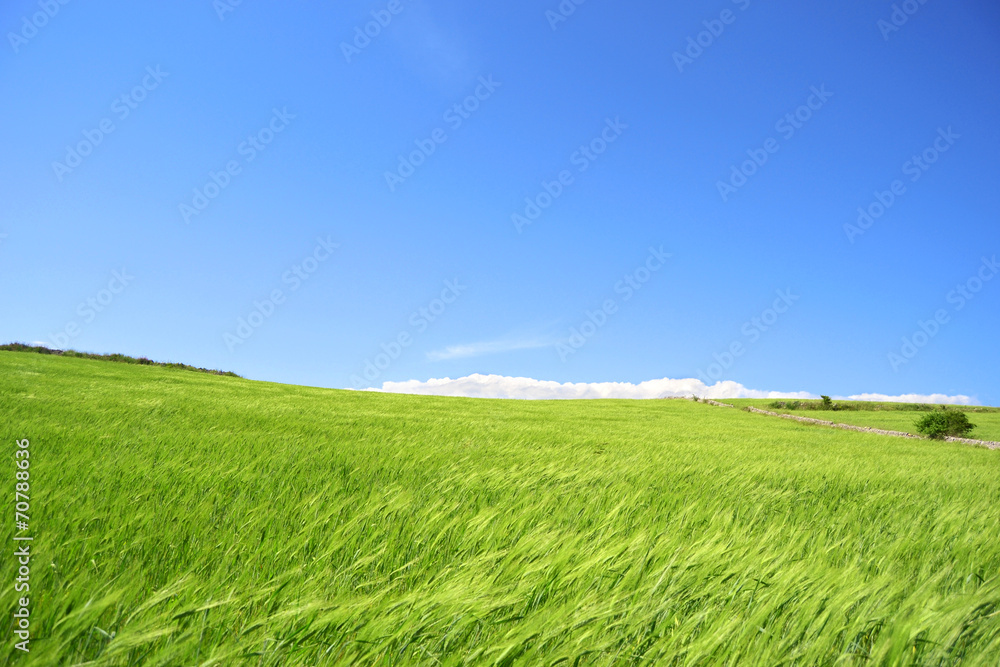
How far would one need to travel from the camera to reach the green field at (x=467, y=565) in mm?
1488

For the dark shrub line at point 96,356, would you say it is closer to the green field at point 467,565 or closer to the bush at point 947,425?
the green field at point 467,565

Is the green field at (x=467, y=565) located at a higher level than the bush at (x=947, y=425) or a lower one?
lower

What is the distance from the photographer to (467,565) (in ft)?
7.06

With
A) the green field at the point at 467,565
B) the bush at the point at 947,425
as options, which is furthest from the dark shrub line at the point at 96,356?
the bush at the point at 947,425

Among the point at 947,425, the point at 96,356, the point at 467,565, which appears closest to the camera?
the point at 467,565

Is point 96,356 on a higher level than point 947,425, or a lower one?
higher

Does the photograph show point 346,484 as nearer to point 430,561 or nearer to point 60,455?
point 430,561

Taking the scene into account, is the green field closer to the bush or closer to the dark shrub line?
the bush

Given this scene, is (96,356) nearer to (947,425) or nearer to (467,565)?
(467,565)

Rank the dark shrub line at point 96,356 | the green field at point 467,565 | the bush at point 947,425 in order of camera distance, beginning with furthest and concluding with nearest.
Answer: the dark shrub line at point 96,356 < the bush at point 947,425 < the green field at point 467,565

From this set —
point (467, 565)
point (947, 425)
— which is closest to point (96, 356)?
point (467, 565)

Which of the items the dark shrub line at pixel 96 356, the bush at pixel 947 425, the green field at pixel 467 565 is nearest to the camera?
the green field at pixel 467 565

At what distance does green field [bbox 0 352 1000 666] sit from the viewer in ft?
4.88

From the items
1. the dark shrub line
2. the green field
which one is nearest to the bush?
the green field
